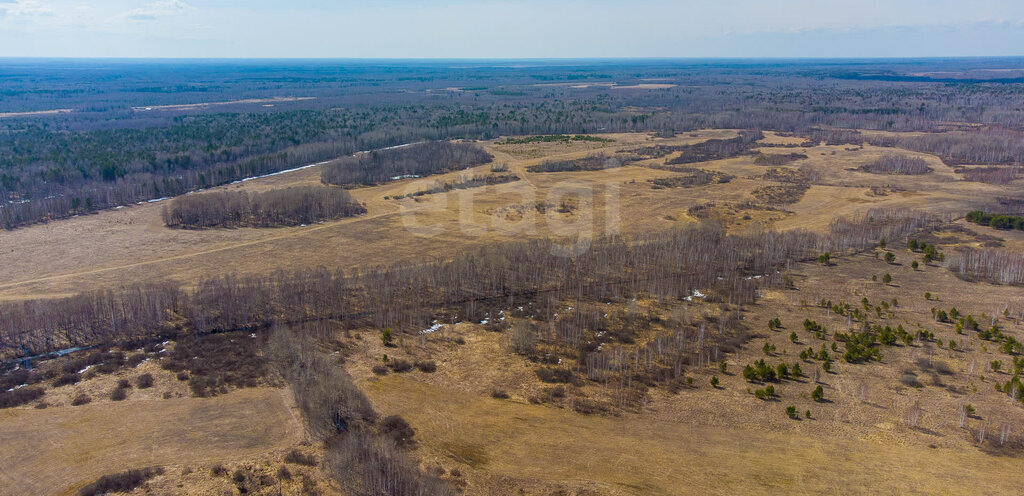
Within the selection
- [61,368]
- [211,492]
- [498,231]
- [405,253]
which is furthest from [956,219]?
[61,368]

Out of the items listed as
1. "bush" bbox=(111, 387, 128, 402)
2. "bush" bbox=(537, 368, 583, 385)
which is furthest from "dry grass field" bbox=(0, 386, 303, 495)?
"bush" bbox=(537, 368, 583, 385)

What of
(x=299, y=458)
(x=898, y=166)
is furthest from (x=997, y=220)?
(x=299, y=458)

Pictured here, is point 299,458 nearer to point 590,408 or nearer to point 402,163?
point 590,408

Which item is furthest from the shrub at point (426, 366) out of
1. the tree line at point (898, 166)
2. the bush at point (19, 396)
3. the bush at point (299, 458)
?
the tree line at point (898, 166)

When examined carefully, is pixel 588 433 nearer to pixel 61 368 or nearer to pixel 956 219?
pixel 61 368

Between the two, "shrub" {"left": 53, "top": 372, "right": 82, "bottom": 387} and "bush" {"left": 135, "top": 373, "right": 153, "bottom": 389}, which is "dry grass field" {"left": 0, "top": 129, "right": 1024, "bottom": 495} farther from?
"shrub" {"left": 53, "top": 372, "right": 82, "bottom": 387}
